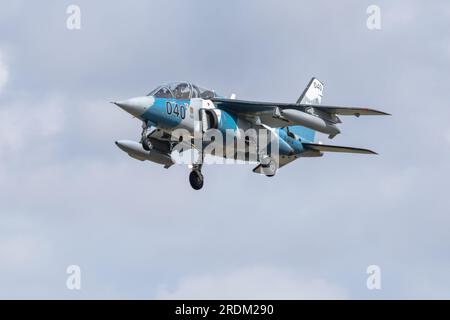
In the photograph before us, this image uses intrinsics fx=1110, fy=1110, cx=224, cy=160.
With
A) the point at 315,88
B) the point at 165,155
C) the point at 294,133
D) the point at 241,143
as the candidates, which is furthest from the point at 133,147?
the point at 315,88

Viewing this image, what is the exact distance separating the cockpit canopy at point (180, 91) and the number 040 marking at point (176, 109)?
14.1 inches

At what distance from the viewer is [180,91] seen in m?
42.8

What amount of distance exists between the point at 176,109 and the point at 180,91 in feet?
3.03

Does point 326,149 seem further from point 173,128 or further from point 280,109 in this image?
point 173,128

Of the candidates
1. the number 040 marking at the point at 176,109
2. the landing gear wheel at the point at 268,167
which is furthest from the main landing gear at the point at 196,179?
the number 040 marking at the point at 176,109

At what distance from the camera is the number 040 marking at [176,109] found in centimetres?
4194

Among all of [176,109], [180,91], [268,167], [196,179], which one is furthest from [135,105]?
[268,167]

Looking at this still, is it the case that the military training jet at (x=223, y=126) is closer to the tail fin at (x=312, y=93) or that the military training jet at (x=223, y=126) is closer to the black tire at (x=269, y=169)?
the black tire at (x=269, y=169)

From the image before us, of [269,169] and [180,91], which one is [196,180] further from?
[180,91]

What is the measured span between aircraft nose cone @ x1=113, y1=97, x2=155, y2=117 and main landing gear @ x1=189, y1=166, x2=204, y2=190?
459 centimetres

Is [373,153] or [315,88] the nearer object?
[373,153]

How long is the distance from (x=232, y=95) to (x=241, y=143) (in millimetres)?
2039

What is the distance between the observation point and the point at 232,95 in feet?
148

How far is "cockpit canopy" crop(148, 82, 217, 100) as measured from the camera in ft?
139
